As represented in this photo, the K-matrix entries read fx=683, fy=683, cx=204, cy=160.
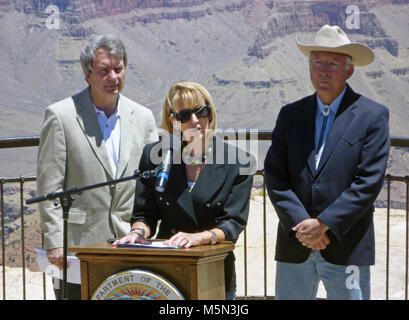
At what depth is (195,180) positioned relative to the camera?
9.93ft

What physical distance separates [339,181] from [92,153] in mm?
1213

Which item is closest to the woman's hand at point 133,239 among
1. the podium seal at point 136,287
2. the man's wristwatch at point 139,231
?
the man's wristwatch at point 139,231

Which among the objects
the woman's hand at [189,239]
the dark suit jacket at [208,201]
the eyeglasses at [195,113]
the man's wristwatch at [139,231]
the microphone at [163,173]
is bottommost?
the man's wristwatch at [139,231]

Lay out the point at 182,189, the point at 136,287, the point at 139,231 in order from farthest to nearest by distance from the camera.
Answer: the point at 182,189 → the point at 139,231 → the point at 136,287

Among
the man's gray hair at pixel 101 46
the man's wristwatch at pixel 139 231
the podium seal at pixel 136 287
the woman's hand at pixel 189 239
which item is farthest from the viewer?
the man's gray hair at pixel 101 46

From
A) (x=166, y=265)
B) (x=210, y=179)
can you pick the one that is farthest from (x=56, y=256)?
(x=166, y=265)

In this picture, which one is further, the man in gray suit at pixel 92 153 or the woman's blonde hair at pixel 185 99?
the man in gray suit at pixel 92 153

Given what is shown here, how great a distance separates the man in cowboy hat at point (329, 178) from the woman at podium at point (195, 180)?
10.5 inches

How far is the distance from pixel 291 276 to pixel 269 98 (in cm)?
12885

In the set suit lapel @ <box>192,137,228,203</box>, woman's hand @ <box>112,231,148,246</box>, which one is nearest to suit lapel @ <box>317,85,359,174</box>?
suit lapel @ <box>192,137,228,203</box>

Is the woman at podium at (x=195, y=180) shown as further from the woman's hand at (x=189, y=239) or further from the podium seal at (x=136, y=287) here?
the podium seal at (x=136, y=287)

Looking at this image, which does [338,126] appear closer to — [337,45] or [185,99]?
[337,45]

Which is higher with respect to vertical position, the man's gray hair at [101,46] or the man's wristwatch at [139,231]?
the man's gray hair at [101,46]

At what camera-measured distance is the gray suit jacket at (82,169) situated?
132 inches
